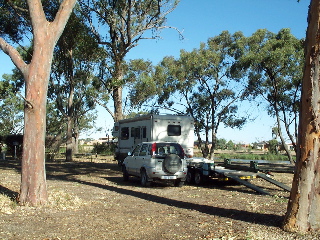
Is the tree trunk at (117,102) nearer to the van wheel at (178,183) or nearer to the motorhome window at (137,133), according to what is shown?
the motorhome window at (137,133)

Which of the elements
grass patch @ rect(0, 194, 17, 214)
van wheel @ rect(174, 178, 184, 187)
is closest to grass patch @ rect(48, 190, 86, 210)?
grass patch @ rect(0, 194, 17, 214)

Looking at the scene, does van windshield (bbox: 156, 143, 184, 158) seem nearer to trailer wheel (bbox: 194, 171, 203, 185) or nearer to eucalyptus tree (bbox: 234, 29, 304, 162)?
trailer wheel (bbox: 194, 171, 203, 185)

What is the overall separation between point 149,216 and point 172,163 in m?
5.34

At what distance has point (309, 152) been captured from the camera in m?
6.74

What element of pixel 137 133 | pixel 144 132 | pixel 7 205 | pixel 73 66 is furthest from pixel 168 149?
pixel 73 66

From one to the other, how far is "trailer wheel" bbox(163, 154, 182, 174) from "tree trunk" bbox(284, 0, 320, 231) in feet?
23.2

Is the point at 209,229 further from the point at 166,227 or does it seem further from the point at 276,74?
the point at 276,74

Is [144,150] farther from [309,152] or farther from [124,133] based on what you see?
[124,133]

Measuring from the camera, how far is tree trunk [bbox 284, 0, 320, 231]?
6.73 m

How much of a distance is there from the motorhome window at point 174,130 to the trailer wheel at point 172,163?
6.47 meters

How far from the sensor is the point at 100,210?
31.0ft

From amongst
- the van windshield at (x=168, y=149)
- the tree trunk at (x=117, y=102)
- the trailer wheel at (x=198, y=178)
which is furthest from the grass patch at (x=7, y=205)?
the tree trunk at (x=117, y=102)

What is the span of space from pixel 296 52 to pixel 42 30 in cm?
1885

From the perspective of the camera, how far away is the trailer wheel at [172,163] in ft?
45.4
